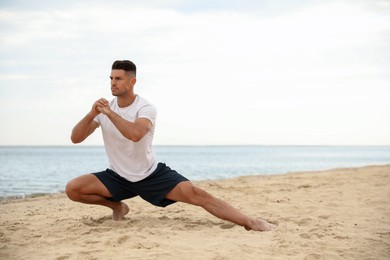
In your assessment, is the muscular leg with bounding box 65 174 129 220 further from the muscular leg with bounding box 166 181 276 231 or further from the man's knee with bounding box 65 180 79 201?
the muscular leg with bounding box 166 181 276 231

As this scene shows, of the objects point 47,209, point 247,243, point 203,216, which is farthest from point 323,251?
point 47,209

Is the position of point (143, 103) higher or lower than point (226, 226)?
higher

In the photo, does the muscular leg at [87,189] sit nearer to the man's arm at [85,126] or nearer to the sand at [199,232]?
the sand at [199,232]

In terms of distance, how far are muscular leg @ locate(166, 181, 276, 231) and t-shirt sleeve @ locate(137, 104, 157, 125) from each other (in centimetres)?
72

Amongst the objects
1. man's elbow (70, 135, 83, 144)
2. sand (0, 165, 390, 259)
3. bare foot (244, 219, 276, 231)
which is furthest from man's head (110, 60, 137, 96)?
bare foot (244, 219, 276, 231)

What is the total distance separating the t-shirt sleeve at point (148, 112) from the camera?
177 inches

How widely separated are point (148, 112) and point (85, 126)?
664mm

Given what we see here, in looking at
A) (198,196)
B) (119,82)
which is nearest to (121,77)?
(119,82)

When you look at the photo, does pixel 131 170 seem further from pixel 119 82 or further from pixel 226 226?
pixel 226 226

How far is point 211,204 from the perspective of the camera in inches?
179

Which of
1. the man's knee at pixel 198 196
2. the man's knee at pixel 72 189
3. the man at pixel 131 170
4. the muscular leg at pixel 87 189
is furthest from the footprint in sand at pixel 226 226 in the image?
the man's knee at pixel 72 189

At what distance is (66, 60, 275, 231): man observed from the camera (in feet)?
14.9

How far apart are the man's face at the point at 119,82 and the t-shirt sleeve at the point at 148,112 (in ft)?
0.93

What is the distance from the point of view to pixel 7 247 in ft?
12.9
